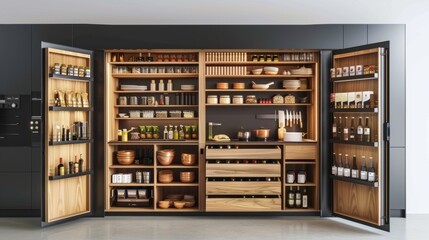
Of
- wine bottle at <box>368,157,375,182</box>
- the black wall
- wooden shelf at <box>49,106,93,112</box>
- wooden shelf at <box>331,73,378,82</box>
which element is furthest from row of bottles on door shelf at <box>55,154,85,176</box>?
wine bottle at <box>368,157,375,182</box>

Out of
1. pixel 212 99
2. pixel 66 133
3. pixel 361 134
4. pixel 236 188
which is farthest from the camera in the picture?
pixel 212 99

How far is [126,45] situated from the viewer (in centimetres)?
622

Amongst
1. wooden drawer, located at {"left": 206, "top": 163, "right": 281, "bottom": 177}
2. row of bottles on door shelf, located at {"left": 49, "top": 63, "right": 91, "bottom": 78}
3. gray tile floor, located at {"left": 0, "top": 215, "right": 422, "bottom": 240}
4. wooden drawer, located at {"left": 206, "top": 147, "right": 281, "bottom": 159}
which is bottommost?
gray tile floor, located at {"left": 0, "top": 215, "right": 422, "bottom": 240}

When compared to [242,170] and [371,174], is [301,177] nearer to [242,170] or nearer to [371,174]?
[242,170]

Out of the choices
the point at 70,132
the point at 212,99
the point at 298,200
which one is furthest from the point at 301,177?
the point at 70,132

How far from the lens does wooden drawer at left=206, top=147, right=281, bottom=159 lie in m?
6.21

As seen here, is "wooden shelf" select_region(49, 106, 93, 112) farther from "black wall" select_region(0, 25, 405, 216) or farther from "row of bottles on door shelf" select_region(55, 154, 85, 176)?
"row of bottles on door shelf" select_region(55, 154, 85, 176)

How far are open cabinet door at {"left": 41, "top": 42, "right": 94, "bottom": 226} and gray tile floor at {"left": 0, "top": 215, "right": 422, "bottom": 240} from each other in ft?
0.97

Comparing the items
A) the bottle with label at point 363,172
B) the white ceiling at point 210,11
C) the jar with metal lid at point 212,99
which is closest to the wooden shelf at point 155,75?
the jar with metal lid at point 212,99

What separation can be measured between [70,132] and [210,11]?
2.64m

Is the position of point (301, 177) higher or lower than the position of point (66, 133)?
lower

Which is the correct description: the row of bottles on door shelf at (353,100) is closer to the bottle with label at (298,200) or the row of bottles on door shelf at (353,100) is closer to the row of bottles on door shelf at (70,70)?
the bottle with label at (298,200)

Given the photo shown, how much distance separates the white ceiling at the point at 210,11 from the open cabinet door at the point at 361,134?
548 millimetres

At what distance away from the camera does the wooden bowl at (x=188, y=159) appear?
21.1ft
